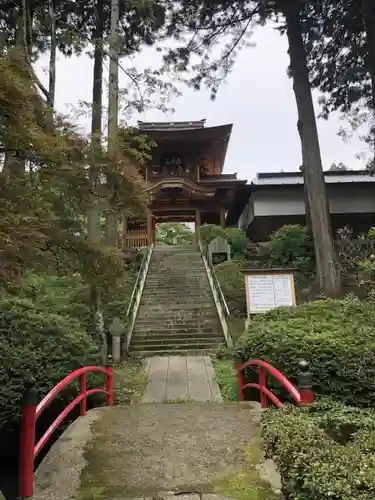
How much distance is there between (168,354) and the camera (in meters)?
10.5

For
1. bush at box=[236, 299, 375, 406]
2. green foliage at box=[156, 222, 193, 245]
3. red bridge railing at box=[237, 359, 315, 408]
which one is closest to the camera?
red bridge railing at box=[237, 359, 315, 408]

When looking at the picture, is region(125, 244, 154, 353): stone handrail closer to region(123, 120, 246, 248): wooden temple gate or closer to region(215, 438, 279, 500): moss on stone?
region(123, 120, 246, 248): wooden temple gate

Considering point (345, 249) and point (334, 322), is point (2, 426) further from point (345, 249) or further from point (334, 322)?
point (345, 249)

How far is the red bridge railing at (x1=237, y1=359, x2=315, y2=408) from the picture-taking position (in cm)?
330

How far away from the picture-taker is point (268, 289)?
1058 centimetres

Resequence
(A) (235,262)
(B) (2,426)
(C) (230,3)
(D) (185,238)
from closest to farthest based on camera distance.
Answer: (B) (2,426) → (C) (230,3) → (A) (235,262) → (D) (185,238)

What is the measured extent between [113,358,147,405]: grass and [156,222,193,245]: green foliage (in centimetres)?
2631

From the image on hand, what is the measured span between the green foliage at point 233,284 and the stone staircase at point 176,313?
556 millimetres

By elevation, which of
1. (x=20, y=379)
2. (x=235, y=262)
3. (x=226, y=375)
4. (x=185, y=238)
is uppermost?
(x=185, y=238)

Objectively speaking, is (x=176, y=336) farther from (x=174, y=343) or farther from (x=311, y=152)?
(x=311, y=152)

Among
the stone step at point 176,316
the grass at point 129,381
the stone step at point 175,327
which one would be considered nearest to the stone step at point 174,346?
the stone step at point 175,327

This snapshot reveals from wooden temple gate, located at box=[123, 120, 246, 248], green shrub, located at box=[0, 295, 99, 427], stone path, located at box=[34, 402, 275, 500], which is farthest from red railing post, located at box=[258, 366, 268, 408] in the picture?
wooden temple gate, located at box=[123, 120, 246, 248]

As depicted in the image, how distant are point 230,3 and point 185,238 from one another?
2533 centimetres

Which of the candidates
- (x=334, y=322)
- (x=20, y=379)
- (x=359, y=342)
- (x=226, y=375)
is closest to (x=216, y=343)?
(x=226, y=375)
